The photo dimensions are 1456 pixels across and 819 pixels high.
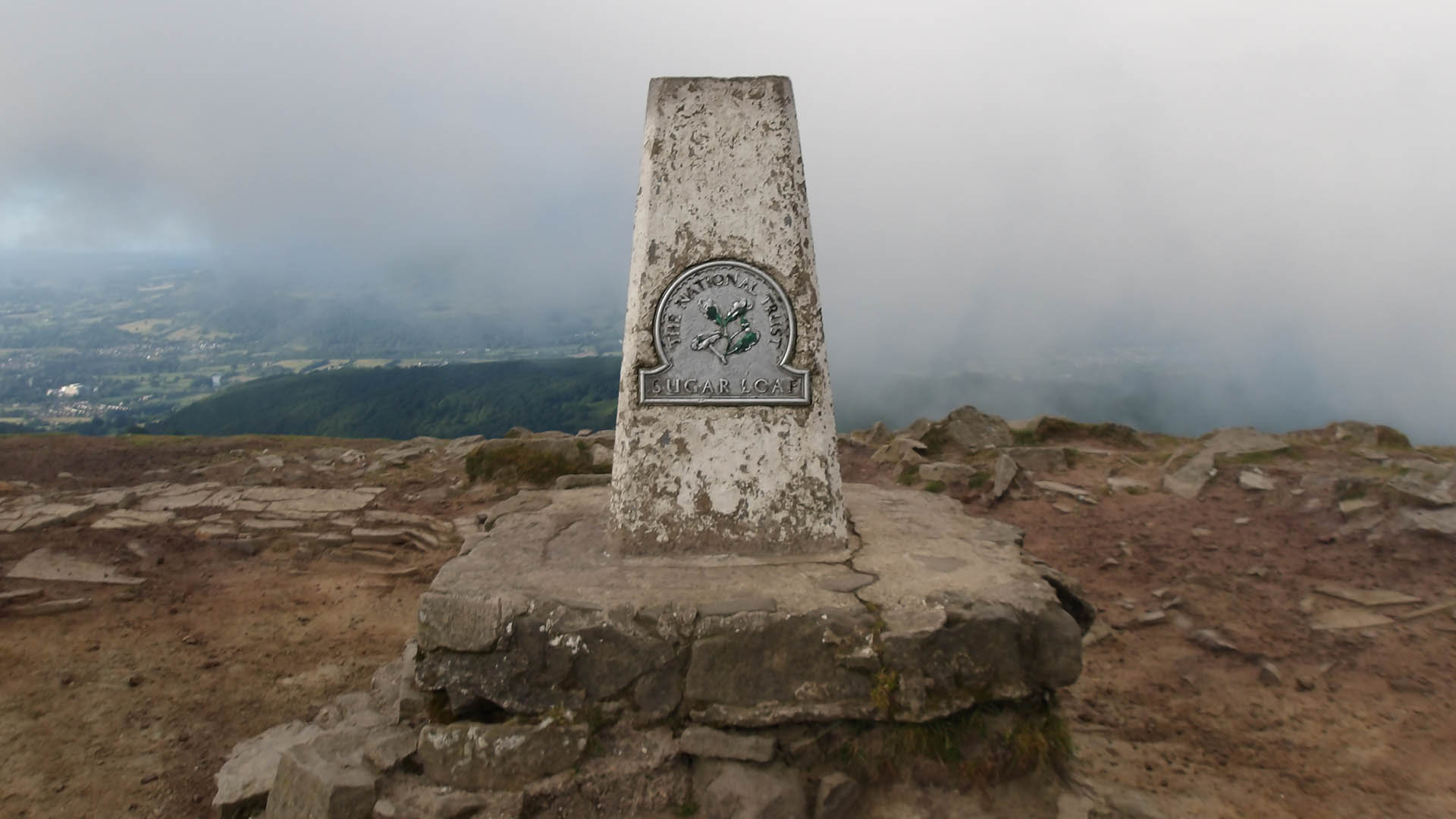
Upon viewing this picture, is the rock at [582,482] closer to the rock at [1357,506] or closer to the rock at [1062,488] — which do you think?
the rock at [1062,488]

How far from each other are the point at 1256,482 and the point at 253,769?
10293 mm

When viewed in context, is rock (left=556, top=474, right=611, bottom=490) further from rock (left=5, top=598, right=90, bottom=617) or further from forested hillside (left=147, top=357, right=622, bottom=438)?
forested hillside (left=147, top=357, right=622, bottom=438)

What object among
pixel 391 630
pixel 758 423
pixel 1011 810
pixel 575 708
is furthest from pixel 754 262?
pixel 391 630

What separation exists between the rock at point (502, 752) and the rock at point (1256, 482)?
8.69 metres

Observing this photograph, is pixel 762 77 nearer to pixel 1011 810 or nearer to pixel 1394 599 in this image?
pixel 1011 810

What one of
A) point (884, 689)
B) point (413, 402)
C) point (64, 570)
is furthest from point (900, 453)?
point (413, 402)

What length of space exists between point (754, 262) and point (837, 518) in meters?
1.67

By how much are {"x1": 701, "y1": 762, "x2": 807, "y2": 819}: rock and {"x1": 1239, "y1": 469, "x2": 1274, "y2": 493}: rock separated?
7921 mm

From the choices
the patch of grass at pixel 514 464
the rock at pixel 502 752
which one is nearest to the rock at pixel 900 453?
the patch of grass at pixel 514 464

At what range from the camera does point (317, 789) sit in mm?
3826

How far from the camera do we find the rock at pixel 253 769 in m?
4.29

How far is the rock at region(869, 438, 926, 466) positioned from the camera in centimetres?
1125

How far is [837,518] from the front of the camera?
16.1 feet

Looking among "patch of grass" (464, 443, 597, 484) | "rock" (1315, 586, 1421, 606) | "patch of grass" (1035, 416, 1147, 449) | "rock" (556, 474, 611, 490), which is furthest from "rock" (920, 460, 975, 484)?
"patch of grass" (464, 443, 597, 484)
